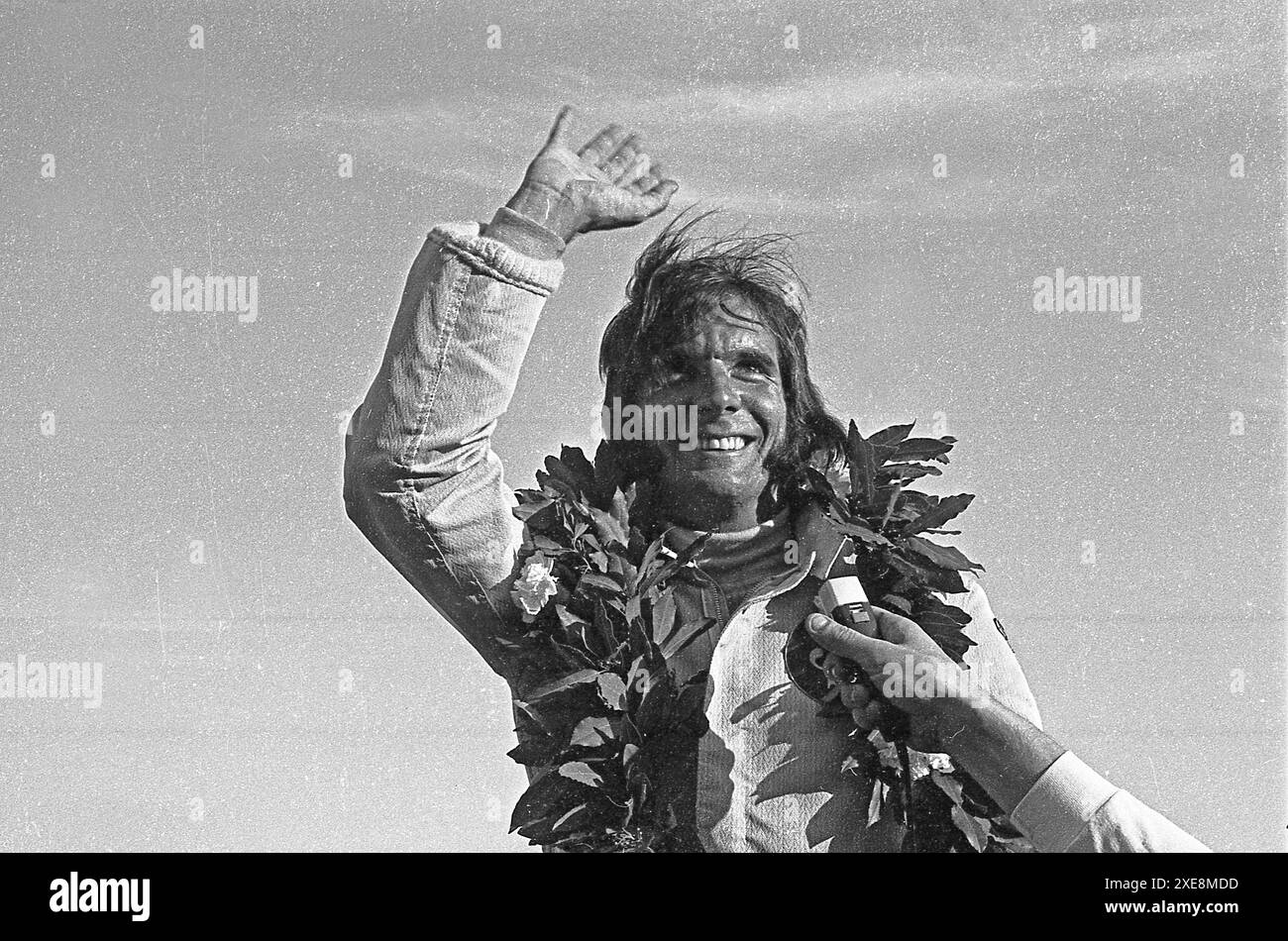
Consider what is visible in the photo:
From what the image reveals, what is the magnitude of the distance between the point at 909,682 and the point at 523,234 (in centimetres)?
97

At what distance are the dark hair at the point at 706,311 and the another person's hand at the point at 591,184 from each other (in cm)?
19

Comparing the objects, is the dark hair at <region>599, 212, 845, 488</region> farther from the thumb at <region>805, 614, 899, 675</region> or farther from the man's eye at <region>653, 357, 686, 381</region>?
the thumb at <region>805, 614, 899, 675</region>

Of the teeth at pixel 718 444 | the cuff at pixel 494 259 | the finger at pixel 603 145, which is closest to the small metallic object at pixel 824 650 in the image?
the teeth at pixel 718 444

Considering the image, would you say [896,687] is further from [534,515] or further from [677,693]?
[534,515]

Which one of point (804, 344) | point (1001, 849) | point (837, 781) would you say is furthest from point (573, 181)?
point (1001, 849)

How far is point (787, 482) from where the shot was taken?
2.63m

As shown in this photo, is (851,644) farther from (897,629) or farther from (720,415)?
(720,415)

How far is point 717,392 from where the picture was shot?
101 inches

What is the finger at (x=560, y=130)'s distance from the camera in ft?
8.13

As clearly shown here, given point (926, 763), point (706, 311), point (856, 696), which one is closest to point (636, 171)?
point (706, 311)

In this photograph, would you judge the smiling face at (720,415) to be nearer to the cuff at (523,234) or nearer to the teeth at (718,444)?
the teeth at (718,444)

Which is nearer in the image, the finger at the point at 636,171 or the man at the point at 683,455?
the man at the point at 683,455

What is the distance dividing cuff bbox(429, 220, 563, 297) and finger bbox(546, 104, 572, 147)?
0.24 meters

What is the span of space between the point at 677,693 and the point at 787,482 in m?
0.45
